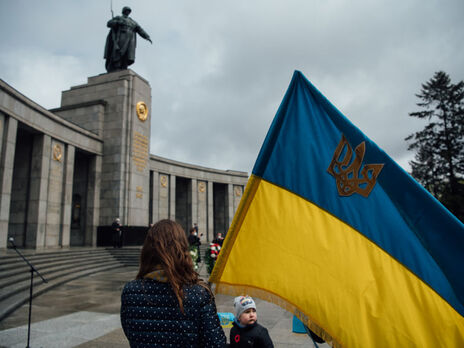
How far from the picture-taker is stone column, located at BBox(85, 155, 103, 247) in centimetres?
2080

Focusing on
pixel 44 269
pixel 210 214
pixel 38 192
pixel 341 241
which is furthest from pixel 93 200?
pixel 341 241

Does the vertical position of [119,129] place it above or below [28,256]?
above

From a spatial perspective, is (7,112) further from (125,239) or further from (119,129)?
(125,239)

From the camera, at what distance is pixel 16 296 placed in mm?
8156

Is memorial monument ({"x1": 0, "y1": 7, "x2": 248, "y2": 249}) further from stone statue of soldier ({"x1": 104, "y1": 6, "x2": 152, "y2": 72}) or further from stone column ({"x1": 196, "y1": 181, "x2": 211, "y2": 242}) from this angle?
stone column ({"x1": 196, "y1": 181, "x2": 211, "y2": 242})

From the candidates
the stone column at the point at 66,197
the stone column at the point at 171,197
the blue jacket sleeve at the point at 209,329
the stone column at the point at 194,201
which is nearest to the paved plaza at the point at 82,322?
the blue jacket sleeve at the point at 209,329

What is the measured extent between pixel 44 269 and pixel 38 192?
22.7 feet

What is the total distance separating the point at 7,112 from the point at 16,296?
9672 millimetres

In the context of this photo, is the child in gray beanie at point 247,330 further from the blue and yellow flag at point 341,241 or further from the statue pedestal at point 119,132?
the statue pedestal at point 119,132

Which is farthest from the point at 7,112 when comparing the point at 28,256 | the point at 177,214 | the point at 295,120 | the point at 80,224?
the point at 177,214

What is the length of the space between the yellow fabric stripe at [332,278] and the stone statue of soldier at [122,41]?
942 inches

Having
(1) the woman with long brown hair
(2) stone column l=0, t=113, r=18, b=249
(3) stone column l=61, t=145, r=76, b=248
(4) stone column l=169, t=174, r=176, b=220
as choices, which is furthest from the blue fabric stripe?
(4) stone column l=169, t=174, r=176, b=220

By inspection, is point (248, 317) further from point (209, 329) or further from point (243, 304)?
point (209, 329)

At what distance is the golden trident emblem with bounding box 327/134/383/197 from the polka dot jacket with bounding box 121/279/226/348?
1.43 m
